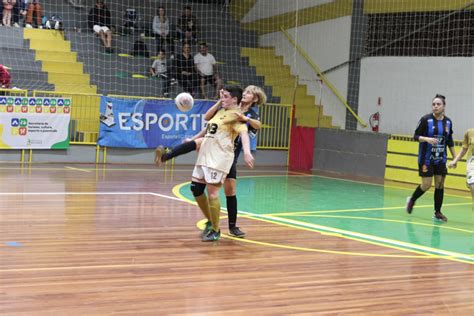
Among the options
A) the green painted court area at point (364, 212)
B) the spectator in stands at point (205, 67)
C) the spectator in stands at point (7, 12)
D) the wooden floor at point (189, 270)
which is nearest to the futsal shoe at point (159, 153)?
the wooden floor at point (189, 270)

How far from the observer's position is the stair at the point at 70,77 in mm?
18812

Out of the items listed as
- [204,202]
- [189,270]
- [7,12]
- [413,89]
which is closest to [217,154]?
[204,202]

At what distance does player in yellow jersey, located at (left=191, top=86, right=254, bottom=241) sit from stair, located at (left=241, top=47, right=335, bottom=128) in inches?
535

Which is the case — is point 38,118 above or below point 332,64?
below

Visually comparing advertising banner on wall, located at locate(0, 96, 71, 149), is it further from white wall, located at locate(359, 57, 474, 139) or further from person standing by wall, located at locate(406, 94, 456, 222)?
person standing by wall, located at locate(406, 94, 456, 222)

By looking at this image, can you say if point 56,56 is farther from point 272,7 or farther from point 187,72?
point 272,7

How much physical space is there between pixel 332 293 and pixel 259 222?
13.2 ft

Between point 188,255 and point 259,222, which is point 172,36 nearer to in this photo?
point 259,222

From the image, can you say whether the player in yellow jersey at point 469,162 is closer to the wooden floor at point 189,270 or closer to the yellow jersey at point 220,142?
the wooden floor at point 189,270

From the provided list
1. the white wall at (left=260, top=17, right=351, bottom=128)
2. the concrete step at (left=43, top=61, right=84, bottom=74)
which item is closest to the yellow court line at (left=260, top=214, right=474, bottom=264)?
the concrete step at (left=43, top=61, right=84, bottom=74)

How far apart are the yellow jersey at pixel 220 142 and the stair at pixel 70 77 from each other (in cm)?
1072

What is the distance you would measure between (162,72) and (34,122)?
5.00m

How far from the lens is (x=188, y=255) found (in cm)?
754

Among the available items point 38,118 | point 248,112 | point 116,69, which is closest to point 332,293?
point 248,112
